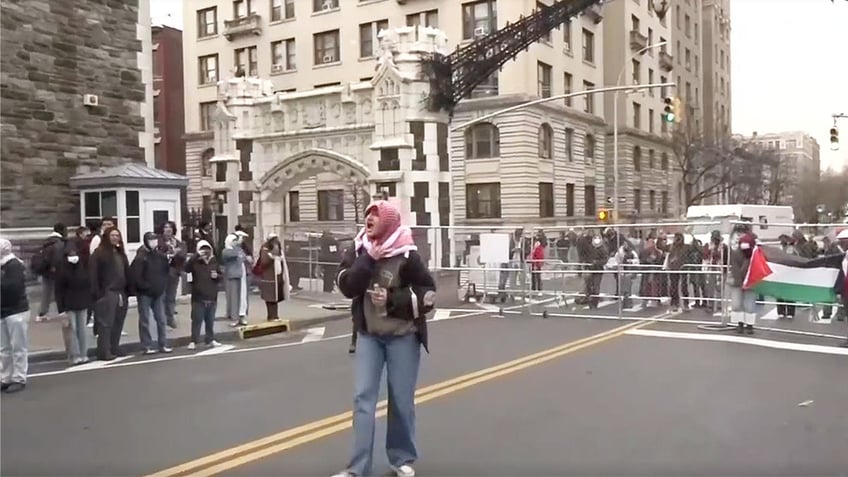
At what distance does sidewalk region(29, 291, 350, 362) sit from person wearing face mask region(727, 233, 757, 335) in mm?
7675

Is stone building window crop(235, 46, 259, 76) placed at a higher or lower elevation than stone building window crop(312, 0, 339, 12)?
lower

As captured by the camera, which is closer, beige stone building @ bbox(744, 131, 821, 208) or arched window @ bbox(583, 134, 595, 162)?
arched window @ bbox(583, 134, 595, 162)

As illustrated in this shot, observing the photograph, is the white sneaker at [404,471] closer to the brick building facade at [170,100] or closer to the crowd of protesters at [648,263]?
the crowd of protesters at [648,263]

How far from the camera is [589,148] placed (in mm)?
48469

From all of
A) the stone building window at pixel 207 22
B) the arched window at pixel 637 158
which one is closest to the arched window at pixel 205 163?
the stone building window at pixel 207 22

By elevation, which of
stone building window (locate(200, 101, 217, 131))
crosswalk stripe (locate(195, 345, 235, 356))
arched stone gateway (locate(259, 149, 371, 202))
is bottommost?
crosswalk stripe (locate(195, 345, 235, 356))

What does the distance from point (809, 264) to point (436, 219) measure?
12153mm

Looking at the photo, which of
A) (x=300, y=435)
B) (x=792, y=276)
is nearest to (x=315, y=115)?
(x=792, y=276)

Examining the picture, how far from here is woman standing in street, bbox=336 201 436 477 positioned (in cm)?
525

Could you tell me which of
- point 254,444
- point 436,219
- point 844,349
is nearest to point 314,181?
point 436,219

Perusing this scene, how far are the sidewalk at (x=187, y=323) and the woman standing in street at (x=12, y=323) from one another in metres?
2.22

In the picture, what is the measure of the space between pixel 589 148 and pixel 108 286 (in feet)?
133

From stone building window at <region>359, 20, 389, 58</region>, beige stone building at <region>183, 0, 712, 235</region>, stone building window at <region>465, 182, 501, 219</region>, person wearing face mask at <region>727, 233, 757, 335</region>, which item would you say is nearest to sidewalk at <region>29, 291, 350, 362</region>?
person wearing face mask at <region>727, 233, 757, 335</region>

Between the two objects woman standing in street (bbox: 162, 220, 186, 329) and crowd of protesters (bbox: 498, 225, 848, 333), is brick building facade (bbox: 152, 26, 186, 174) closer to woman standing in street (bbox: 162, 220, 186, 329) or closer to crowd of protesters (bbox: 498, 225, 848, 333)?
crowd of protesters (bbox: 498, 225, 848, 333)
